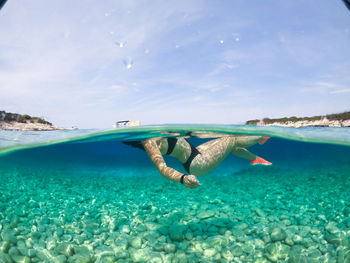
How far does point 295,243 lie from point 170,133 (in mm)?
5881

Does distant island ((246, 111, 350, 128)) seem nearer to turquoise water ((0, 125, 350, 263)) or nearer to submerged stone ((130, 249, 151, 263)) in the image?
turquoise water ((0, 125, 350, 263))

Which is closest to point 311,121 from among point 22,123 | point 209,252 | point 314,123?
point 314,123

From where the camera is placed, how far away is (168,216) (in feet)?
20.3

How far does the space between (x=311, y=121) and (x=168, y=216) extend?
8425 millimetres

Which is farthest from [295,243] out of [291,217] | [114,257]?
[114,257]

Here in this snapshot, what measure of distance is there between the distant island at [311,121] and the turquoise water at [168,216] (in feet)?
1.05

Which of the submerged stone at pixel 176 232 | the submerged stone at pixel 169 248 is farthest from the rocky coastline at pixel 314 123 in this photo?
the submerged stone at pixel 169 248

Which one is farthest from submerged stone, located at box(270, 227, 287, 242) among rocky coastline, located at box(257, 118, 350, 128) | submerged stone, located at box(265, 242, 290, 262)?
rocky coastline, located at box(257, 118, 350, 128)

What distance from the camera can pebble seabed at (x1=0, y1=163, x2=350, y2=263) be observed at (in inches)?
184

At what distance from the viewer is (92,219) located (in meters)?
6.19

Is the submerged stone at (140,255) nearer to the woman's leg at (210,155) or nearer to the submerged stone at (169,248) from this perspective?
the submerged stone at (169,248)

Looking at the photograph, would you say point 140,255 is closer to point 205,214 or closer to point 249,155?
point 205,214

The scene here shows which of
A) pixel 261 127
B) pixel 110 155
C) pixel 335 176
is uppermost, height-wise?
pixel 261 127

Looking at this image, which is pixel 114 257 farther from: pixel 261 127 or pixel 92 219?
pixel 261 127
